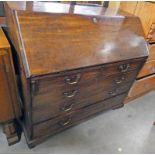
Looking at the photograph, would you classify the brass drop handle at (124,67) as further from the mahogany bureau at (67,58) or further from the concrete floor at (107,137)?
the concrete floor at (107,137)

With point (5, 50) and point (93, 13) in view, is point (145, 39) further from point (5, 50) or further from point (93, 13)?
point (5, 50)

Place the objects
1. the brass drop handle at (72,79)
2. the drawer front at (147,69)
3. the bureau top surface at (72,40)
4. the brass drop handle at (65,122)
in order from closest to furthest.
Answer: the bureau top surface at (72,40)
the brass drop handle at (72,79)
the brass drop handle at (65,122)
the drawer front at (147,69)

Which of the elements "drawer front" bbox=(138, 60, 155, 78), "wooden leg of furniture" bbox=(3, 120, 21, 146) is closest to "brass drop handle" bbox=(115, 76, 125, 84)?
"drawer front" bbox=(138, 60, 155, 78)

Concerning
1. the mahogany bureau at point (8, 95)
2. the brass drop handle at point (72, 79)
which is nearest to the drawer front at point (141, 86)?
the brass drop handle at point (72, 79)

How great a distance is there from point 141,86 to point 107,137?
0.76 m

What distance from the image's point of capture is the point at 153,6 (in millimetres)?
1375

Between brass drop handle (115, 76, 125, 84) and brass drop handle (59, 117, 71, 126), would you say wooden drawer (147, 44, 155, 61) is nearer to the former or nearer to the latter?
brass drop handle (115, 76, 125, 84)

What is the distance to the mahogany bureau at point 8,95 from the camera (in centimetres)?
98

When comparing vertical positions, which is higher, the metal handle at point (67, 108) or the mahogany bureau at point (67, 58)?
the mahogany bureau at point (67, 58)

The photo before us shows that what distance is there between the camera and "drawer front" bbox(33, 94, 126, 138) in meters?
1.29

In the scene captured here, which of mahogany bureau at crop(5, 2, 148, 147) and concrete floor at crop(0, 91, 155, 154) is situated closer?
mahogany bureau at crop(5, 2, 148, 147)

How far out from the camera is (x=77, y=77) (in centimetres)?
109

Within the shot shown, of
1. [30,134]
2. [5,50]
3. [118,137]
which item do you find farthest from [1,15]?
[118,137]

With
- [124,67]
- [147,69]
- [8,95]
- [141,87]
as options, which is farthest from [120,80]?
[8,95]
